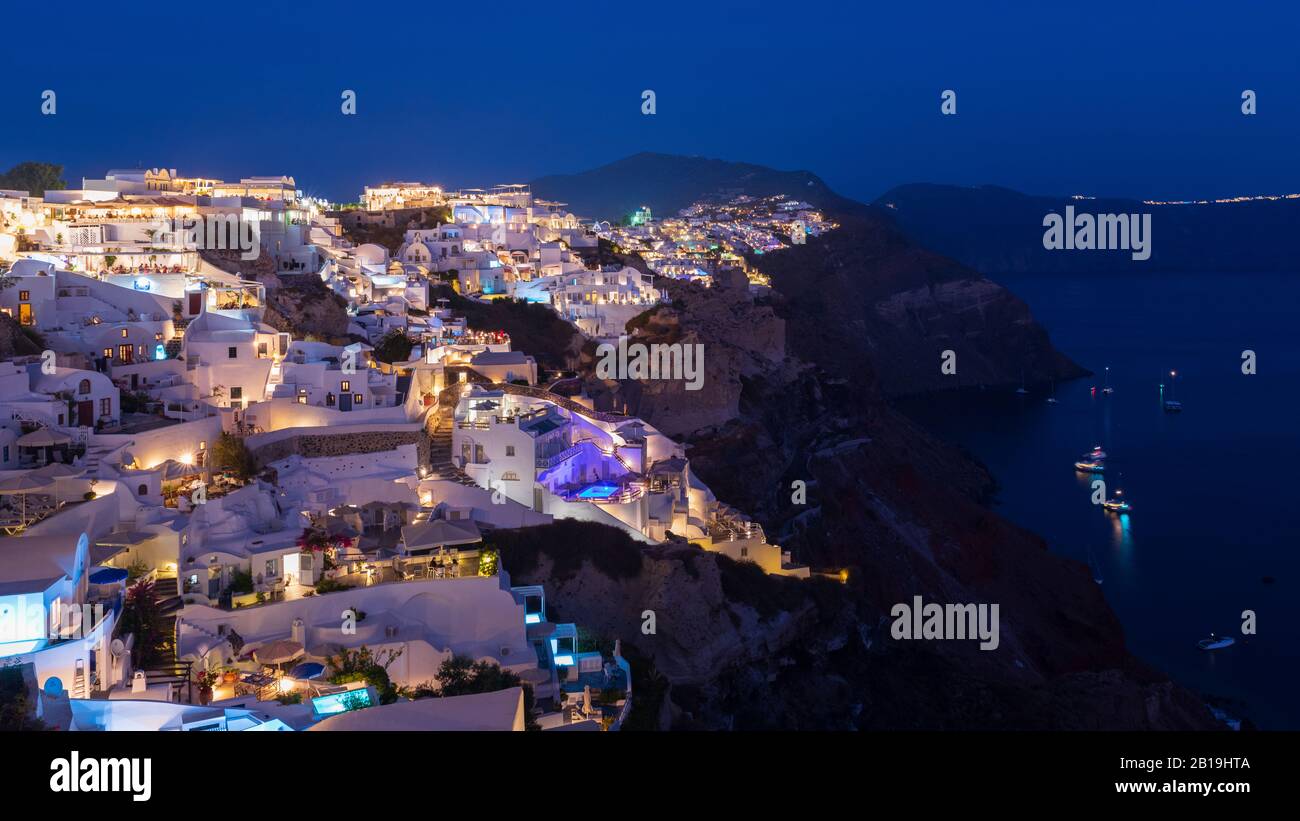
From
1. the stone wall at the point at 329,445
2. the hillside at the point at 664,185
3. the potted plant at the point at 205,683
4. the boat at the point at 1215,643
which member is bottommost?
the boat at the point at 1215,643

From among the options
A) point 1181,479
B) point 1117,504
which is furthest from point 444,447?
point 1181,479

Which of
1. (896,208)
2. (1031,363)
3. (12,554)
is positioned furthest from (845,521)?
(896,208)

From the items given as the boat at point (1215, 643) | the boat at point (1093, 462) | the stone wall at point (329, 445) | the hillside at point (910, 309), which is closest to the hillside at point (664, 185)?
the hillside at point (910, 309)

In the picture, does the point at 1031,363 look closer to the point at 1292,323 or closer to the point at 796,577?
the point at 1292,323

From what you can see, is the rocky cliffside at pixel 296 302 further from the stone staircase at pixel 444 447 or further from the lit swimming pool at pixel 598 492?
the lit swimming pool at pixel 598 492

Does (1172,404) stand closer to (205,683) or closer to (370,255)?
(370,255)

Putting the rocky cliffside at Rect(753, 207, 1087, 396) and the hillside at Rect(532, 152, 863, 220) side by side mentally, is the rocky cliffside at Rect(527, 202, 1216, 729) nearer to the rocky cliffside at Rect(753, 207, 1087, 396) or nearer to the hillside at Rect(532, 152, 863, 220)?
the rocky cliffside at Rect(753, 207, 1087, 396)

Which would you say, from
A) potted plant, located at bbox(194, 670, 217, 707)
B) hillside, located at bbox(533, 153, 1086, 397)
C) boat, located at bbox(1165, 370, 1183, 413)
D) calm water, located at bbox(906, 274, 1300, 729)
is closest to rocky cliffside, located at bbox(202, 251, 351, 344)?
→ potted plant, located at bbox(194, 670, 217, 707)
